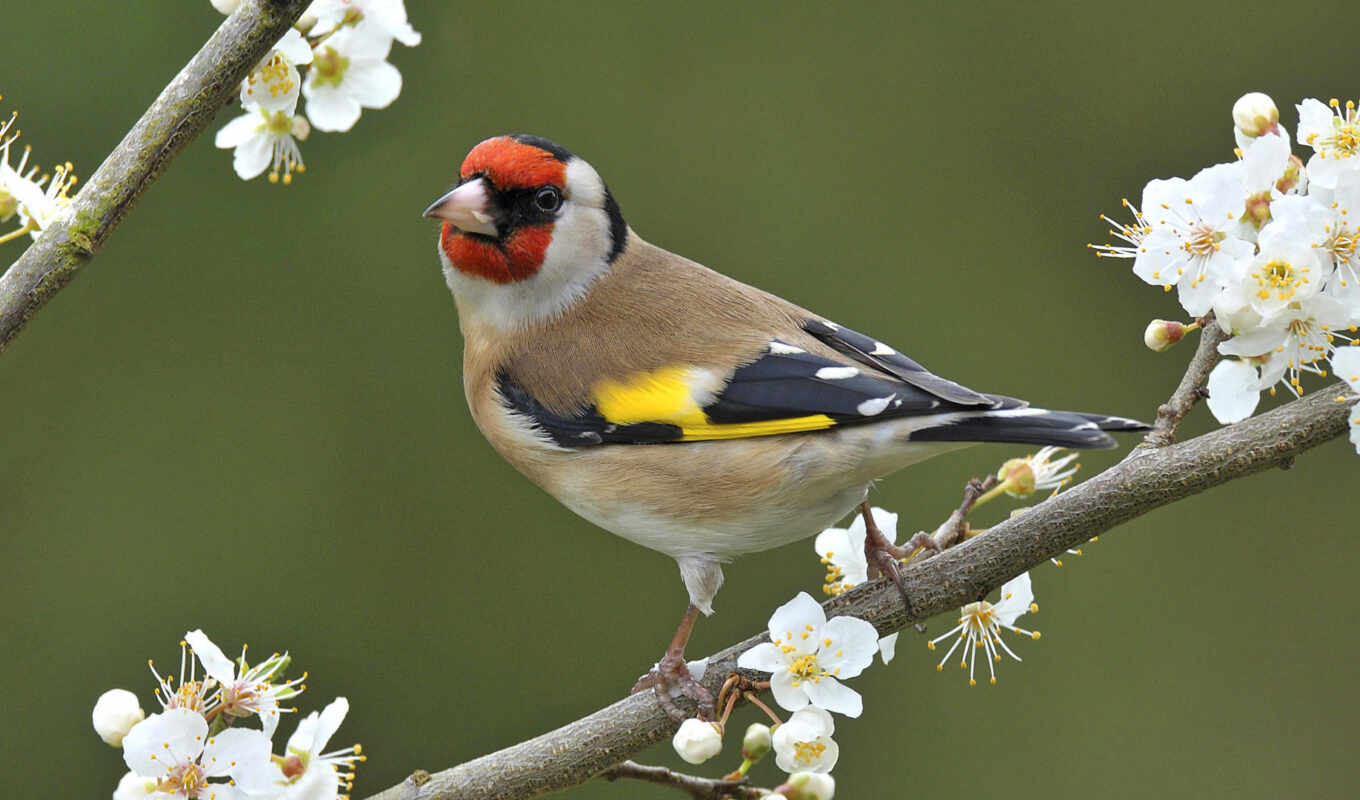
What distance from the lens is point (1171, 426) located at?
6.31 feet

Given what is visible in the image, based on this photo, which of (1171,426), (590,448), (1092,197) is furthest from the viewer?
(1092,197)

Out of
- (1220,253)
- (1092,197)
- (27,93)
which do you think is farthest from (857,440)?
(27,93)

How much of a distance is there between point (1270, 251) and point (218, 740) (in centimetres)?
132

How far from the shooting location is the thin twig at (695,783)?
72.4 inches

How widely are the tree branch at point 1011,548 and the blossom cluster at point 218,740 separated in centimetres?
15

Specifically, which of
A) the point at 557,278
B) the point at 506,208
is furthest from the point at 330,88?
the point at 557,278

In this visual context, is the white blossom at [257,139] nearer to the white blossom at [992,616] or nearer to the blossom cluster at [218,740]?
the blossom cluster at [218,740]

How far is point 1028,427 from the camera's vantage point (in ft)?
6.14

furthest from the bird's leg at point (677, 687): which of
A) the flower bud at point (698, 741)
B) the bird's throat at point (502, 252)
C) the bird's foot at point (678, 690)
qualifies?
the bird's throat at point (502, 252)

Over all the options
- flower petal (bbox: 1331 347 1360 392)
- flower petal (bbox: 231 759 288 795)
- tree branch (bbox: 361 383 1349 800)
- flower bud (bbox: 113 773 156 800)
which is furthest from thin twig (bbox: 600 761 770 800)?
flower petal (bbox: 1331 347 1360 392)

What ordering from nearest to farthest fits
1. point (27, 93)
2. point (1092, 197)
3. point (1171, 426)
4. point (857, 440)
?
point (1171, 426) → point (857, 440) → point (27, 93) → point (1092, 197)

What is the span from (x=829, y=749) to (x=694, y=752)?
179 millimetres

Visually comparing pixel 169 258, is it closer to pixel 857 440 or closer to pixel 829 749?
pixel 857 440

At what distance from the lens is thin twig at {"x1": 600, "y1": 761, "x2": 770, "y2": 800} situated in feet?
6.04
